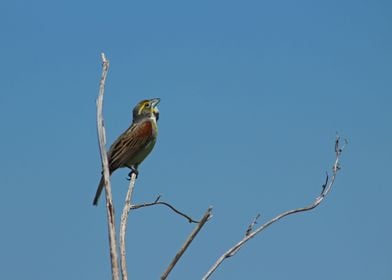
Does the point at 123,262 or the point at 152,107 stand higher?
the point at 152,107

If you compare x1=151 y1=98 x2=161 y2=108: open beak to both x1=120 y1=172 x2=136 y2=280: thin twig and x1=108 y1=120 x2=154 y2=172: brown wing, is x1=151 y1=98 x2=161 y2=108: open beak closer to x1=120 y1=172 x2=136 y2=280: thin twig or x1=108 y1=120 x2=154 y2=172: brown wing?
x1=108 y1=120 x2=154 y2=172: brown wing

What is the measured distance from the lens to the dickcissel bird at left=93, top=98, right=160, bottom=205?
10922 mm

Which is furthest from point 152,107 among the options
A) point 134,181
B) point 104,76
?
point 104,76

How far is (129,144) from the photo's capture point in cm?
1103

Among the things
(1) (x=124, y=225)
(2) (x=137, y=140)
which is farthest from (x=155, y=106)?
(1) (x=124, y=225)

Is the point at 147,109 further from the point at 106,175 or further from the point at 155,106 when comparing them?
the point at 106,175

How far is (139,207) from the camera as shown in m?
7.22

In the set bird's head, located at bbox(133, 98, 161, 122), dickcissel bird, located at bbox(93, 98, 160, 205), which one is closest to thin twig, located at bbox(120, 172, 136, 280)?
dickcissel bird, located at bbox(93, 98, 160, 205)

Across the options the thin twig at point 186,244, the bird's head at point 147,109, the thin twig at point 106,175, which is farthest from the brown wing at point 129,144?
the thin twig at point 186,244

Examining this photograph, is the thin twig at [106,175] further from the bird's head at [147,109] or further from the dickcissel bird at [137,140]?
the bird's head at [147,109]

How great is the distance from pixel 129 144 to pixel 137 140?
0.52 ft

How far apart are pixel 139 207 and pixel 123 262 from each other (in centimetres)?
150

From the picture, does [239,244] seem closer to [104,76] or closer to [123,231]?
[123,231]

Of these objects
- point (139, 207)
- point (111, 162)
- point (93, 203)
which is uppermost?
point (111, 162)
